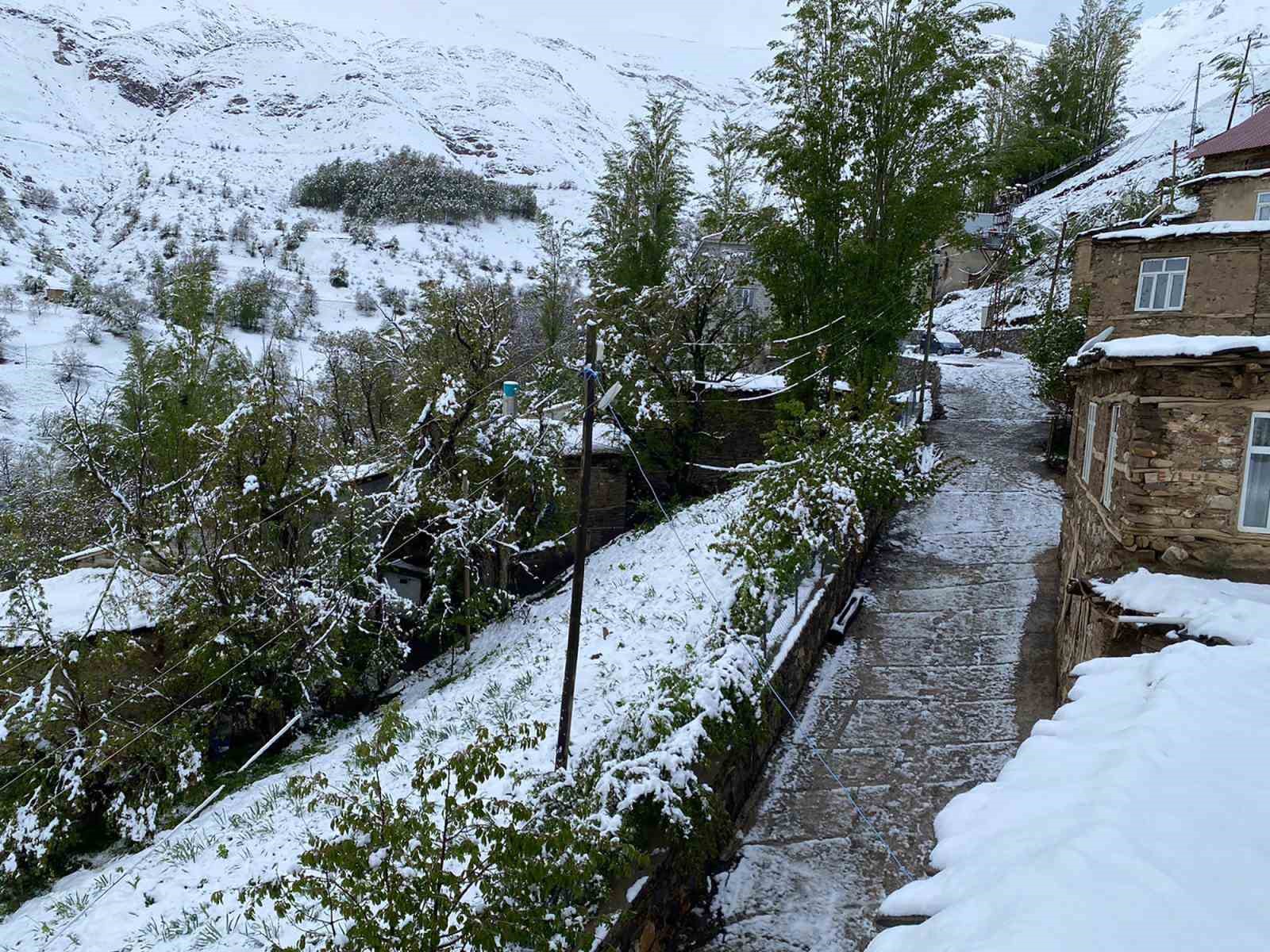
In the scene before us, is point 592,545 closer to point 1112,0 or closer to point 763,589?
point 763,589

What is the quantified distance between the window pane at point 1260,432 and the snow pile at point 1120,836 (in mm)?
3357

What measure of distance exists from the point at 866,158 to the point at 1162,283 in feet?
20.9

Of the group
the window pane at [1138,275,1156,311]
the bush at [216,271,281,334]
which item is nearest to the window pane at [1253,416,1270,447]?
the window pane at [1138,275,1156,311]

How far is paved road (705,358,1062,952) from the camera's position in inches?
311

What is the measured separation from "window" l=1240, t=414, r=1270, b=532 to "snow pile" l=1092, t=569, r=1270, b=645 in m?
0.69

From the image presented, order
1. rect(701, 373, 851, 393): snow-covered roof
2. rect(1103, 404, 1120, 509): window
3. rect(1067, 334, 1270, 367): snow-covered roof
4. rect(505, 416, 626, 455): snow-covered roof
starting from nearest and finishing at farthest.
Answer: rect(1067, 334, 1270, 367): snow-covered roof
rect(1103, 404, 1120, 509): window
rect(505, 416, 626, 455): snow-covered roof
rect(701, 373, 851, 393): snow-covered roof

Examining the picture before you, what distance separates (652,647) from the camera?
10078 mm

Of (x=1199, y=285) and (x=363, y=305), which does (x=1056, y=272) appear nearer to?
(x=1199, y=285)

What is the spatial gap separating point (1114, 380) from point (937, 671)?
499 cm

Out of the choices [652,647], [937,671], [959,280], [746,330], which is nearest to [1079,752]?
[652,647]

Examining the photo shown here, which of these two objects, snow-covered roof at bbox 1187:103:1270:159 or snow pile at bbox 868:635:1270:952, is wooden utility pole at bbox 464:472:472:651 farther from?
snow-covered roof at bbox 1187:103:1270:159

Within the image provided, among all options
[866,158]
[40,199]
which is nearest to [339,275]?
[40,199]

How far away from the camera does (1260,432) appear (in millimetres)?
7984

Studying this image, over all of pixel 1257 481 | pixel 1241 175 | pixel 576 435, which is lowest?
pixel 576 435
